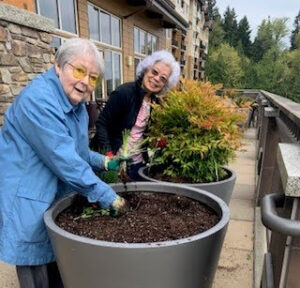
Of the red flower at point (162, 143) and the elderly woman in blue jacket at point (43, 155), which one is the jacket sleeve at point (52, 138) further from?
the red flower at point (162, 143)

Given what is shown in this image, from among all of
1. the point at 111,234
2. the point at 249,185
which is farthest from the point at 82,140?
the point at 249,185

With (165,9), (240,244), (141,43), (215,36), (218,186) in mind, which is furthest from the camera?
(215,36)

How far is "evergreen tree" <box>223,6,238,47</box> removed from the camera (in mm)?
73062

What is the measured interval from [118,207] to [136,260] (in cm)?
39

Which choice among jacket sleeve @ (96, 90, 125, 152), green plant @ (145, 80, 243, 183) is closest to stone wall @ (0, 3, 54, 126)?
jacket sleeve @ (96, 90, 125, 152)

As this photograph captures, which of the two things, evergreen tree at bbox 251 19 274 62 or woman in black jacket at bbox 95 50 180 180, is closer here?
woman in black jacket at bbox 95 50 180 180

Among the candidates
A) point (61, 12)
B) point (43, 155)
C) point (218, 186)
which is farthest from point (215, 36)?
point (43, 155)

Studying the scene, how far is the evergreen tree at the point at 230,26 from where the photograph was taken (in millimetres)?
73062

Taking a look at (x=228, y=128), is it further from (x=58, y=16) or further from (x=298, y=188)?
(x=58, y=16)

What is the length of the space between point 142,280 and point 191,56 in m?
29.5

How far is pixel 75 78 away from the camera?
1.50 metres

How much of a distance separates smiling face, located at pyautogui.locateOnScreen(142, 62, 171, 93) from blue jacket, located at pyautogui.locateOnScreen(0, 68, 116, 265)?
2.90ft

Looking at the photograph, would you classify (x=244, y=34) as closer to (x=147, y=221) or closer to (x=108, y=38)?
(x=108, y=38)

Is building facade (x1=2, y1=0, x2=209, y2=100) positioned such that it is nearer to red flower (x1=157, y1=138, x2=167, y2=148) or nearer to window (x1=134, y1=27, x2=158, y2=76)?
window (x1=134, y1=27, x2=158, y2=76)
